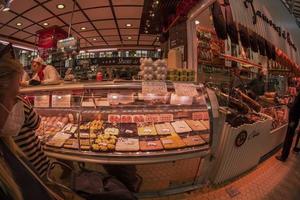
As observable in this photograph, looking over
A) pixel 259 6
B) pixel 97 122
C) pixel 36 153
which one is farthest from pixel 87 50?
pixel 259 6

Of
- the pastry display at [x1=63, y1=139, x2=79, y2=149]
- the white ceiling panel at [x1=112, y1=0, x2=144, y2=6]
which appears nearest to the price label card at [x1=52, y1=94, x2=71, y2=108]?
the pastry display at [x1=63, y1=139, x2=79, y2=149]

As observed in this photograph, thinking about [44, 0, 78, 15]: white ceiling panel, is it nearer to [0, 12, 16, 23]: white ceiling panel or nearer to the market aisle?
[0, 12, 16, 23]: white ceiling panel

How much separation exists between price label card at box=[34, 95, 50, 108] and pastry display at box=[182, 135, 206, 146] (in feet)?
5.63

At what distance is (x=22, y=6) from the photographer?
13.5 ft

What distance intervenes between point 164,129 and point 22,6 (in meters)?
3.42

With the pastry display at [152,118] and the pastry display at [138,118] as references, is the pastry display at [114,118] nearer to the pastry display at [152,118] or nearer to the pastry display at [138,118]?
the pastry display at [138,118]

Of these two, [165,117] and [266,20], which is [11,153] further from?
[266,20]

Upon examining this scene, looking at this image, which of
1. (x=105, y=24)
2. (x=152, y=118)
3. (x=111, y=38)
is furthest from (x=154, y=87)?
(x=105, y=24)

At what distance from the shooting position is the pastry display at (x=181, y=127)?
107 inches

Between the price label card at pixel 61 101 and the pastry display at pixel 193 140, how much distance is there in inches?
54.1

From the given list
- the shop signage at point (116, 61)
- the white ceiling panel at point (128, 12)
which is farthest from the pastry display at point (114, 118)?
the white ceiling panel at point (128, 12)

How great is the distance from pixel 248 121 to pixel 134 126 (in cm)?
169

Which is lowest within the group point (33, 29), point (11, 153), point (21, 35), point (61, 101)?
point (11, 153)

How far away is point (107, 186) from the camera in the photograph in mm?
1700
